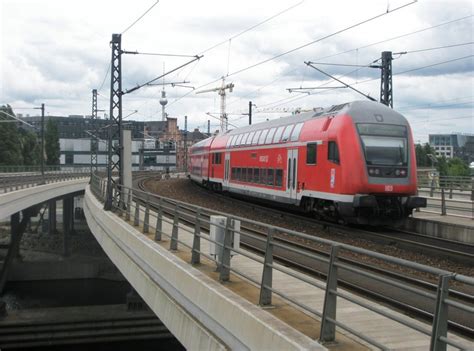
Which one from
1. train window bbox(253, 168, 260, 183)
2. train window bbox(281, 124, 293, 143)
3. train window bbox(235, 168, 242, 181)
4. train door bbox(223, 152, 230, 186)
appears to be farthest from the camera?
train door bbox(223, 152, 230, 186)

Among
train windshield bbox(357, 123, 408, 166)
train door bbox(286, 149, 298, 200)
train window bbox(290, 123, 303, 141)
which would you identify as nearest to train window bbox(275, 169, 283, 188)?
train door bbox(286, 149, 298, 200)

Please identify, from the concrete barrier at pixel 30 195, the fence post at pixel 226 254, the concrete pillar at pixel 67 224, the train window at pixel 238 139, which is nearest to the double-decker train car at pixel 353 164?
the train window at pixel 238 139

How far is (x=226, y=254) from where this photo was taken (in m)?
8.15

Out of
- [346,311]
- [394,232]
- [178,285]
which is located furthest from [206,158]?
[346,311]

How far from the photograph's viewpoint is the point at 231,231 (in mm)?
7918

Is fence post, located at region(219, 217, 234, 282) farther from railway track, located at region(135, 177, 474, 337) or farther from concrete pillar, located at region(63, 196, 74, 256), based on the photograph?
concrete pillar, located at region(63, 196, 74, 256)

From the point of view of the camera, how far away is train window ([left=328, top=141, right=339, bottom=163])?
1661cm

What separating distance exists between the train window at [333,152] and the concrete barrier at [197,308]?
6.26 metres

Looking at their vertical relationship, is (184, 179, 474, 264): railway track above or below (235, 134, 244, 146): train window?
below

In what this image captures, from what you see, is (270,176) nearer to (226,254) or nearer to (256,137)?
(256,137)

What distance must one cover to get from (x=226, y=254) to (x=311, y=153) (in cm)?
1055

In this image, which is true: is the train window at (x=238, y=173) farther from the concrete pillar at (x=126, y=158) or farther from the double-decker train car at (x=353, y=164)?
the double-decker train car at (x=353, y=164)

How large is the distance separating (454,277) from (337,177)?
41.8 ft

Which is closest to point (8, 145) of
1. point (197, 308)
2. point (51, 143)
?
point (51, 143)
